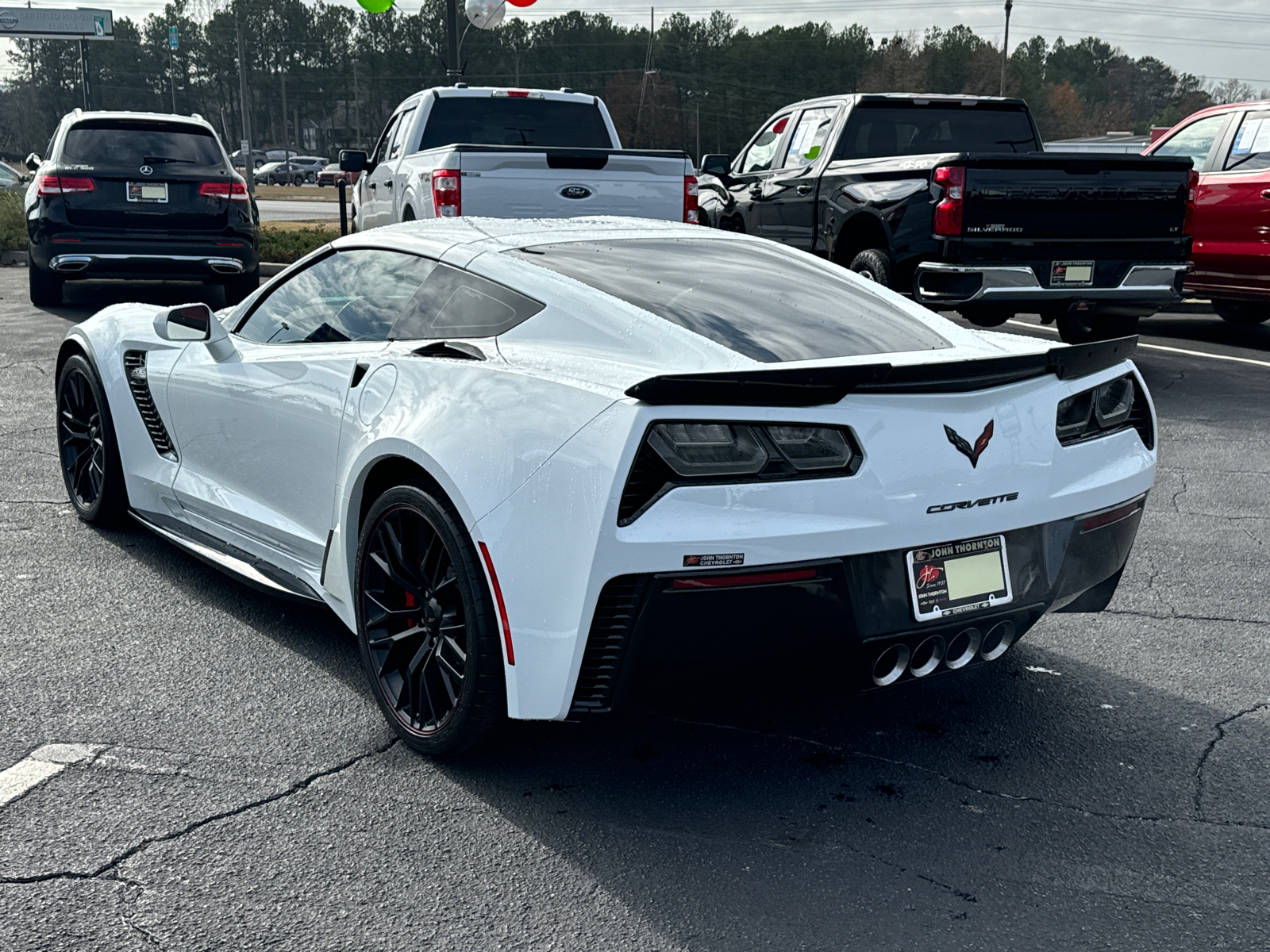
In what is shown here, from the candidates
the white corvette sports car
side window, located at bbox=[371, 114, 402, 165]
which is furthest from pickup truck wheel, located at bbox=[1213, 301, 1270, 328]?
Answer: the white corvette sports car

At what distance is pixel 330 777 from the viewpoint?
332cm

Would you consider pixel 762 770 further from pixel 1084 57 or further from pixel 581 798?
pixel 1084 57

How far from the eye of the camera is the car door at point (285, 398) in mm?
3906

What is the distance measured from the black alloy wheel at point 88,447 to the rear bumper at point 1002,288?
5.54 metres

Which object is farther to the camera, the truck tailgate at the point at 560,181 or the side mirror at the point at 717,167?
the side mirror at the point at 717,167

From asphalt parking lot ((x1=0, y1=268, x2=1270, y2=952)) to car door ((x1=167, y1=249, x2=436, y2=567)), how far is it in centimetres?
42

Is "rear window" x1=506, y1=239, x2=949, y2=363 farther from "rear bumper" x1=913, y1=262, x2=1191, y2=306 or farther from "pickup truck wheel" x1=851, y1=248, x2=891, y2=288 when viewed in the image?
"pickup truck wheel" x1=851, y1=248, x2=891, y2=288

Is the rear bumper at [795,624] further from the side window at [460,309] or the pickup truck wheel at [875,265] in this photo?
the pickup truck wheel at [875,265]

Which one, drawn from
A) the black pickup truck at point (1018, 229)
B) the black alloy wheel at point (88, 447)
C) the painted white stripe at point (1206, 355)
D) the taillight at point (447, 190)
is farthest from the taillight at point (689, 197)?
the black alloy wheel at point (88, 447)

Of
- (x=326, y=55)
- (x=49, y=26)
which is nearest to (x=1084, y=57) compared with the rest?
(x=326, y=55)

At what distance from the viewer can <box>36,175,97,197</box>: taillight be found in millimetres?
12391

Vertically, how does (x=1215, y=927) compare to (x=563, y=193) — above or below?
below

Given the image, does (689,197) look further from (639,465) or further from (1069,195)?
(639,465)

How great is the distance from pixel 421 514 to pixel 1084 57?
167 metres
